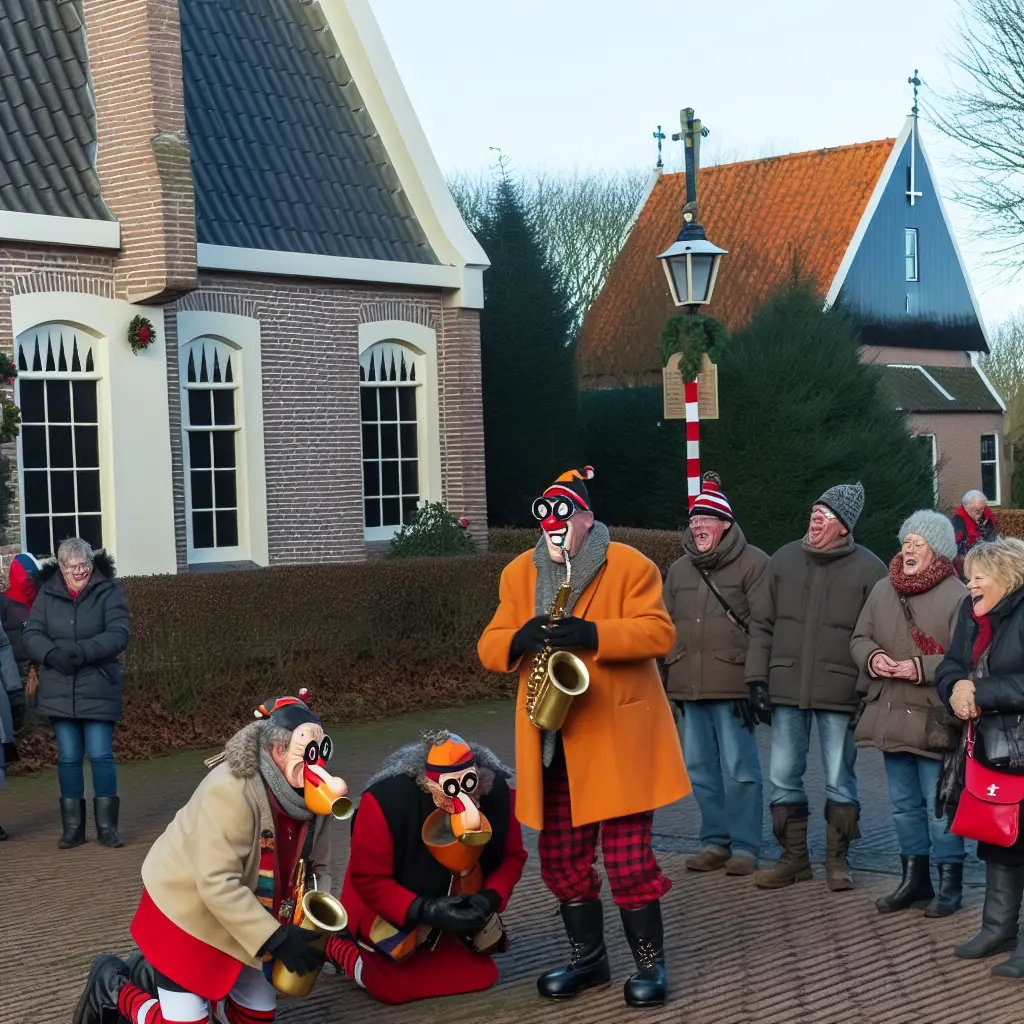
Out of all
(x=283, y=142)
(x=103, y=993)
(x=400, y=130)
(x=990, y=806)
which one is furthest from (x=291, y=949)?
(x=400, y=130)

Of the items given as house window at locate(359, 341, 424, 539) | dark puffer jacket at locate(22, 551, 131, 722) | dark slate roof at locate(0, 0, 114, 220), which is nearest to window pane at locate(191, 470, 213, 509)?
house window at locate(359, 341, 424, 539)

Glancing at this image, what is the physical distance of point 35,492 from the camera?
1523 centimetres

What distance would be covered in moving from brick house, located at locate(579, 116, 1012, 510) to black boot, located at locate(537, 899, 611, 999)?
2308cm

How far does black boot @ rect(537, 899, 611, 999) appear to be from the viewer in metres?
5.97

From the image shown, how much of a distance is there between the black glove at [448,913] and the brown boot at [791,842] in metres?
2.14

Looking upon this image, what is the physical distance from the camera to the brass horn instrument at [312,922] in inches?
194

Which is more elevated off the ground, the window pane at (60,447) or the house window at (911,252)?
the house window at (911,252)

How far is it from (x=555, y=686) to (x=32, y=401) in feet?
35.0

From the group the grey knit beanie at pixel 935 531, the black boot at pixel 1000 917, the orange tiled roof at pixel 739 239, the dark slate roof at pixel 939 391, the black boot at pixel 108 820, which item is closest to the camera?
the black boot at pixel 1000 917

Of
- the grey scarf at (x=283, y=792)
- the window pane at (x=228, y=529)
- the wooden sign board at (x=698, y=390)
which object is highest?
the wooden sign board at (x=698, y=390)

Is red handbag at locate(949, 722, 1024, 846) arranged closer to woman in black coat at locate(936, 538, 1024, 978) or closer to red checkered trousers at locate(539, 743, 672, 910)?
woman in black coat at locate(936, 538, 1024, 978)

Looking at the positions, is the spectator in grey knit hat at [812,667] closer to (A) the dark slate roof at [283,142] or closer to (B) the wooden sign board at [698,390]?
(B) the wooden sign board at [698,390]

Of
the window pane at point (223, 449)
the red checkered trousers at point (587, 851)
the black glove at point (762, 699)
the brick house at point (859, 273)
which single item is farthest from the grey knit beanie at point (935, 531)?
the brick house at point (859, 273)

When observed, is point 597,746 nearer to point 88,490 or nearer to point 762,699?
point 762,699
